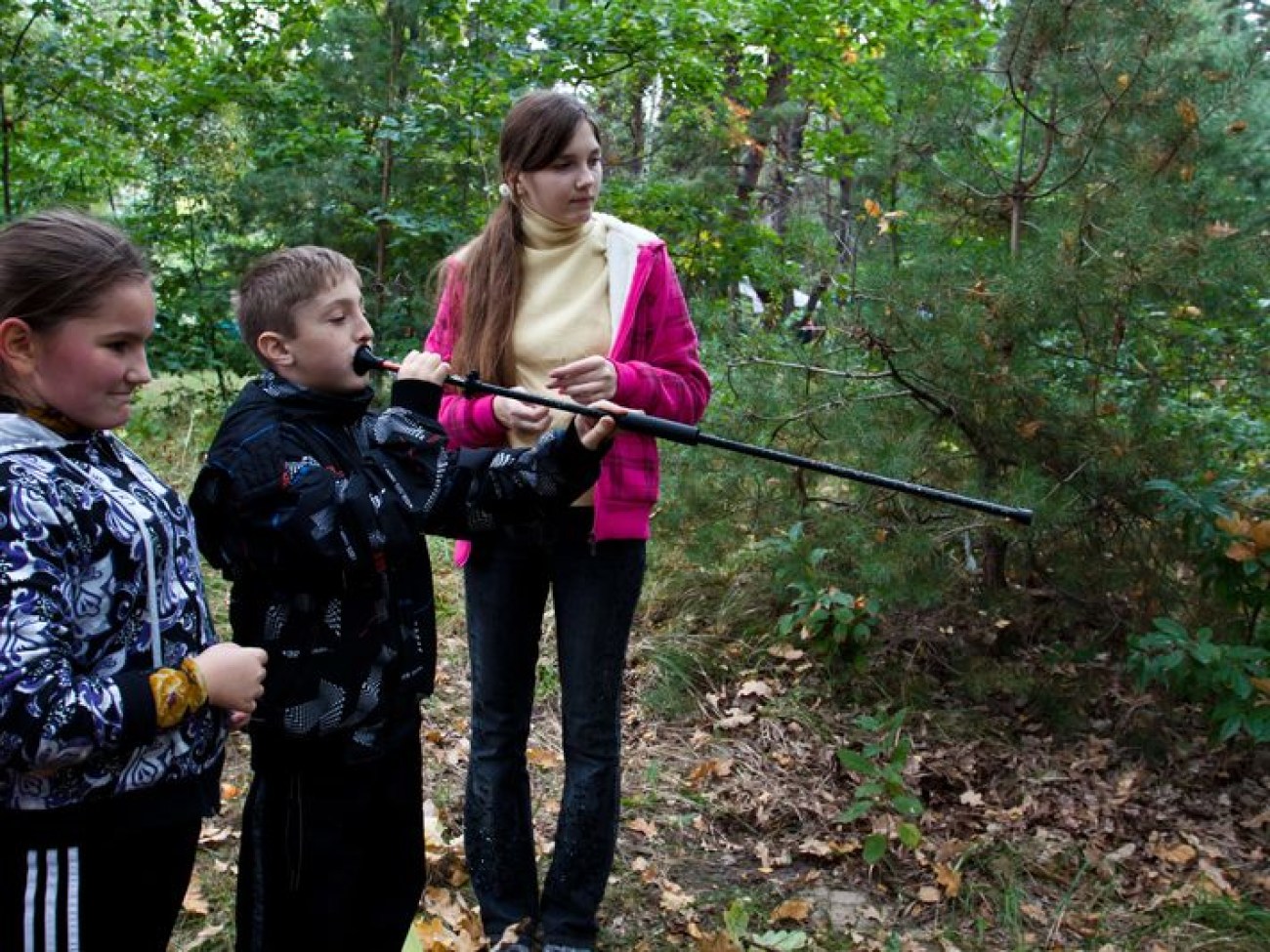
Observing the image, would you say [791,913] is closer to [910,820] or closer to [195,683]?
[910,820]

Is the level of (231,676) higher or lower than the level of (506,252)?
lower

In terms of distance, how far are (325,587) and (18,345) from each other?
2.09ft

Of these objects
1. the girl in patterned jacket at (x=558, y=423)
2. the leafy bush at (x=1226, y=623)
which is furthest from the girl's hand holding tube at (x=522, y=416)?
the leafy bush at (x=1226, y=623)

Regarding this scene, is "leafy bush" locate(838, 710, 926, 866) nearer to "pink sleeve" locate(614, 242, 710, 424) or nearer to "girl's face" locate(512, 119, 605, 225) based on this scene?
"pink sleeve" locate(614, 242, 710, 424)

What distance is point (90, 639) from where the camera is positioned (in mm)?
1478

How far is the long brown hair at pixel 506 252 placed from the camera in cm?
234

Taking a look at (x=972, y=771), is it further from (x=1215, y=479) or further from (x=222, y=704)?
(x=222, y=704)

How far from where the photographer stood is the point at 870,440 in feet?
12.4

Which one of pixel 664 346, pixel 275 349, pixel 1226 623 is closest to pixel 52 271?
pixel 275 349

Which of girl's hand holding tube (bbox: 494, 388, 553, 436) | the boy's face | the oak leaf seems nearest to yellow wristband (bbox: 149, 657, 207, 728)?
the boy's face

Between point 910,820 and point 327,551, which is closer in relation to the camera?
point 327,551

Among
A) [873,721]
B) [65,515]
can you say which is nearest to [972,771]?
[873,721]

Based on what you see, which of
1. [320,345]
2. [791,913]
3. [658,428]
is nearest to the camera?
[320,345]

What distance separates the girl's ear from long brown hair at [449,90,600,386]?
1023 millimetres
